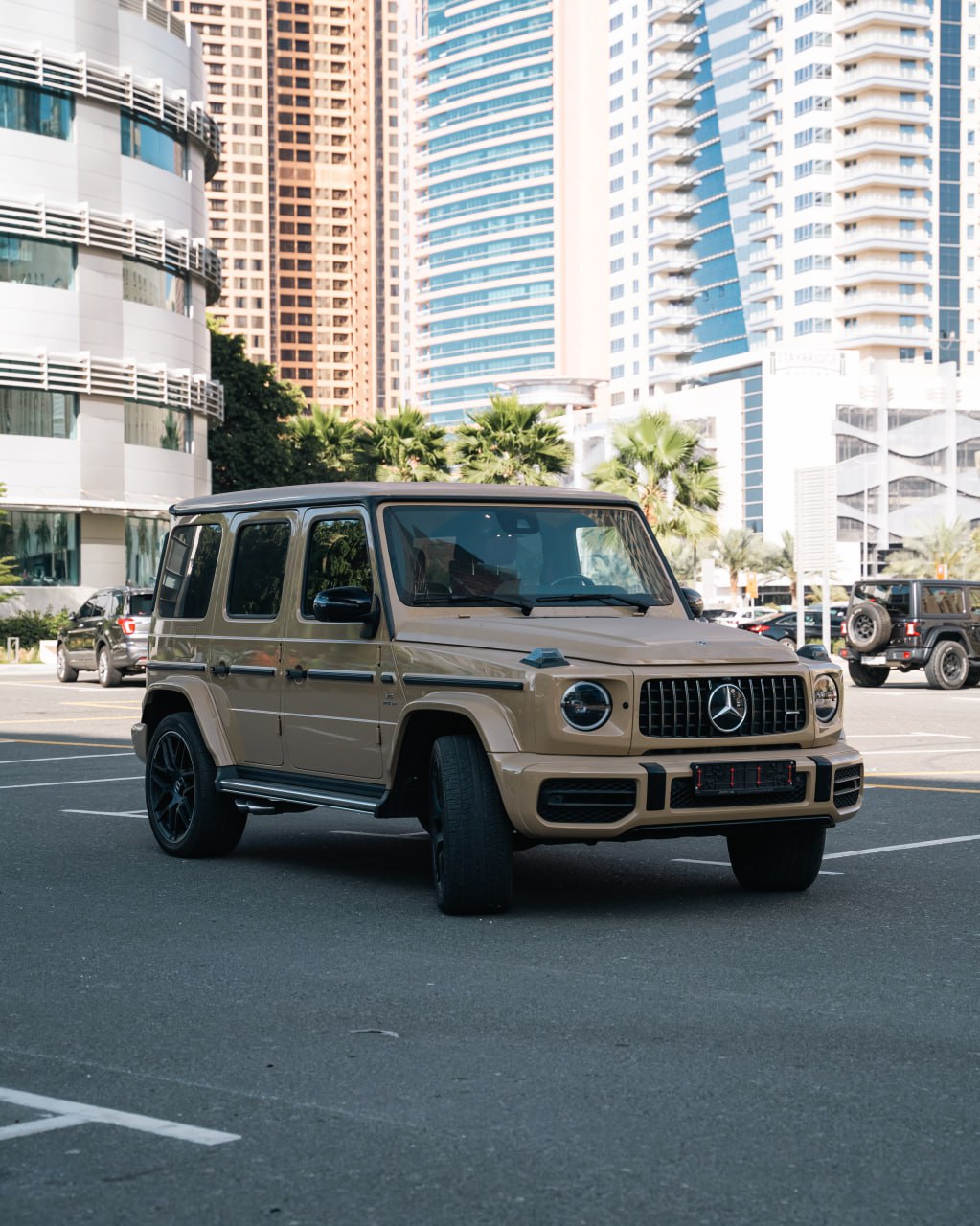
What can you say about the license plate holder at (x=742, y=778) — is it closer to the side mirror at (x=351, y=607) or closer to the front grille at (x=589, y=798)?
the front grille at (x=589, y=798)

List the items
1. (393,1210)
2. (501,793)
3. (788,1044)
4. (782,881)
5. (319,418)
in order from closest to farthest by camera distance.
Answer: (393,1210), (788,1044), (501,793), (782,881), (319,418)

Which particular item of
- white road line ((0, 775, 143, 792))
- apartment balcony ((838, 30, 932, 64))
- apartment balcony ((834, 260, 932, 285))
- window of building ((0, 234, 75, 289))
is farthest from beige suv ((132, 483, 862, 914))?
apartment balcony ((838, 30, 932, 64))

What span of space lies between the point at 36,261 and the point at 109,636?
20.5 metres

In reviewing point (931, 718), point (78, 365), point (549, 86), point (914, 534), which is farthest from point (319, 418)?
point (549, 86)

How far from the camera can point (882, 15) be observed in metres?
130

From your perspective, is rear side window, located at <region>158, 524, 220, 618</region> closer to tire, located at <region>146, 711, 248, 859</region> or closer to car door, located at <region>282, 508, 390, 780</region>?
tire, located at <region>146, 711, 248, 859</region>

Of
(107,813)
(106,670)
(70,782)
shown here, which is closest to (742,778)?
(107,813)

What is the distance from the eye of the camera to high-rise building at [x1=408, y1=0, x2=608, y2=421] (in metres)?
167

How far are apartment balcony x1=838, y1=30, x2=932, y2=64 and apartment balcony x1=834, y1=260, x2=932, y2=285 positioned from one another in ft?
48.7

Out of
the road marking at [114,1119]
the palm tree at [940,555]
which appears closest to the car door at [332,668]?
the road marking at [114,1119]

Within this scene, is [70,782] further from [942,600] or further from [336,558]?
[942,600]

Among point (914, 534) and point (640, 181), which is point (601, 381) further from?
point (914, 534)

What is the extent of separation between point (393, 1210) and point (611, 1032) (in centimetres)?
183

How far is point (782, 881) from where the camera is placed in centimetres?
862
